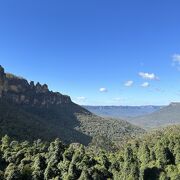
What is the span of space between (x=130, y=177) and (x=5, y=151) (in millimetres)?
32520

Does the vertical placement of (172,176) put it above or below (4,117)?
below

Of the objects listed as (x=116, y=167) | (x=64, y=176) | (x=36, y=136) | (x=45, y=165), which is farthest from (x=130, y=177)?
(x=36, y=136)

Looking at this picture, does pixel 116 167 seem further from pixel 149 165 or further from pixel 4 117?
pixel 4 117

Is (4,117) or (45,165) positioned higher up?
(4,117)

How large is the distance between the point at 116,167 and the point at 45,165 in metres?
15.7

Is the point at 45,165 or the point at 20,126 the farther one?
the point at 20,126

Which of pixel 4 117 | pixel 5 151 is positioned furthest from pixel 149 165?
pixel 4 117

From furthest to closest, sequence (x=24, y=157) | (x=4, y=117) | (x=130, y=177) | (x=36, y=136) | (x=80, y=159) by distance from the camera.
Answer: (x=4, y=117) < (x=36, y=136) < (x=24, y=157) < (x=80, y=159) < (x=130, y=177)

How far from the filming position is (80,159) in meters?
74.4

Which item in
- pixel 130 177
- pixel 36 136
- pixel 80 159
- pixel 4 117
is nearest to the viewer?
pixel 130 177

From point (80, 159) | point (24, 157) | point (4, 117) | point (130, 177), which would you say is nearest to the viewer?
point (130, 177)

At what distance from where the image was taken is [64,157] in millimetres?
77000

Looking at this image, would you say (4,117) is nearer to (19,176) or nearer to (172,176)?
(19,176)

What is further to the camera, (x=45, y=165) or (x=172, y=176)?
(x=45, y=165)
